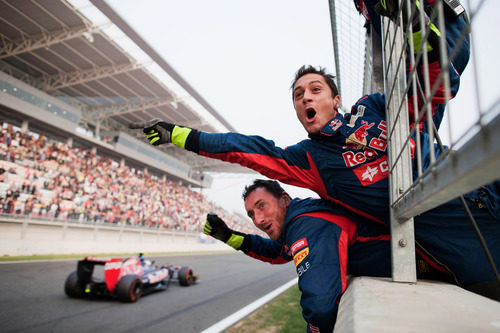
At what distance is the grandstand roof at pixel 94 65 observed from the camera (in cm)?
1307

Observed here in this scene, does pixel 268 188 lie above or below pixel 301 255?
above

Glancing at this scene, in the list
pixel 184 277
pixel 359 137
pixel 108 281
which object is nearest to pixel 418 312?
pixel 359 137

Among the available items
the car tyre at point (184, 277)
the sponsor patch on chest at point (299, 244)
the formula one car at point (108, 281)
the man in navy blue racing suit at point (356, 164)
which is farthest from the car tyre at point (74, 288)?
the sponsor patch on chest at point (299, 244)

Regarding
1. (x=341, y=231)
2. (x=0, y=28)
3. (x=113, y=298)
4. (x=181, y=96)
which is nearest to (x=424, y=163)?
(x=341, y=231)

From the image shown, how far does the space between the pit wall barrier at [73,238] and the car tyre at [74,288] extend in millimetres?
6740

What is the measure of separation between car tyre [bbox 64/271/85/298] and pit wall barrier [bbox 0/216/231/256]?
6740 mm

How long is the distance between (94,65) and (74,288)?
578 inches

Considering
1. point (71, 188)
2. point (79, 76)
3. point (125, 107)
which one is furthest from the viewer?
point (125, 107)

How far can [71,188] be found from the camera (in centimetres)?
1540

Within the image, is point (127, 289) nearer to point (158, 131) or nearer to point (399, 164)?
point (158, 131)

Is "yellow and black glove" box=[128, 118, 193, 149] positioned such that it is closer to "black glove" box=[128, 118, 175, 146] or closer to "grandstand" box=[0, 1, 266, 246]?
"black glove" box=[128, 118, 175, 146]

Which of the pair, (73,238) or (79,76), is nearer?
(73,238)

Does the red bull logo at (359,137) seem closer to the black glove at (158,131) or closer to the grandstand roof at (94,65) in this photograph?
the black glove at (158,131)

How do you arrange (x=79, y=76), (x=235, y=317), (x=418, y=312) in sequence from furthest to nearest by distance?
(x=79, y=76) → (x=235, y=317) → (x=418, y=312)
